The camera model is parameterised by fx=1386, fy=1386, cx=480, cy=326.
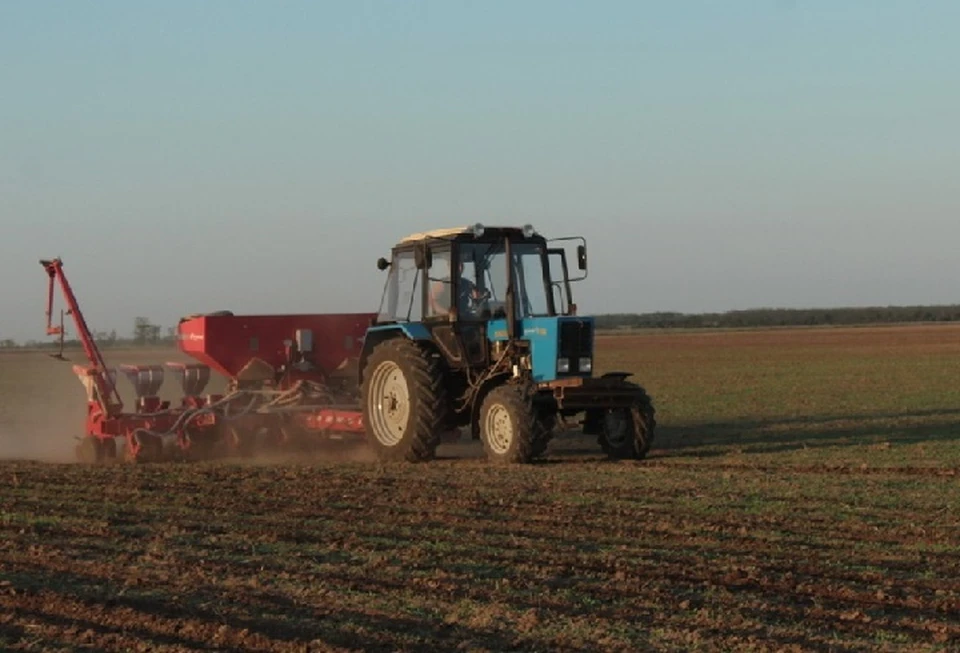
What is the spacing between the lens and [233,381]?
16266 mm

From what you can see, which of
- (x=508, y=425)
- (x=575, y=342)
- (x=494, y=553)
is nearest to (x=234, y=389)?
(x=508, y=425)

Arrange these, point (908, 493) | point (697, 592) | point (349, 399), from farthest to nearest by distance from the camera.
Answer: point (349, 399) < point (908, 493) < point (697, 592)

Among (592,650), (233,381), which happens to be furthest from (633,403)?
(592,650)

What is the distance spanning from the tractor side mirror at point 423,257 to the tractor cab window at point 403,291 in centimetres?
34

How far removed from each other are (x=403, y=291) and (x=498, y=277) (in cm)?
120

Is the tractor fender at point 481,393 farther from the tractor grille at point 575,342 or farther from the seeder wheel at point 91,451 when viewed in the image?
the seeder wheel at point 91,451

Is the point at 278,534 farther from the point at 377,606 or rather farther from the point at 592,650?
the point at 592,650

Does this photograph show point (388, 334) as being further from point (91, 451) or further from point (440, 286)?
point (91, 451)

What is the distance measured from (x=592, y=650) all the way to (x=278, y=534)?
3420mm

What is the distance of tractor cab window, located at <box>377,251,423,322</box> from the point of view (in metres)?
14.2

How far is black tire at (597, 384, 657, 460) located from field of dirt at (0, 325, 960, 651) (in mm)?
206

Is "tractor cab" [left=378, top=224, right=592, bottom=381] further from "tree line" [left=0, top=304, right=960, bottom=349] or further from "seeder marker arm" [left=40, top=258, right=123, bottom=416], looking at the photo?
"tree line" [left=0, top=304, right=960, bottom=349]

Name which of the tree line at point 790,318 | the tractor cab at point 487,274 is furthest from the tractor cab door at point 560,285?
the tree line at point 790,318

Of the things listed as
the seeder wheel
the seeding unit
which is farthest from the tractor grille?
the seeder wheel
